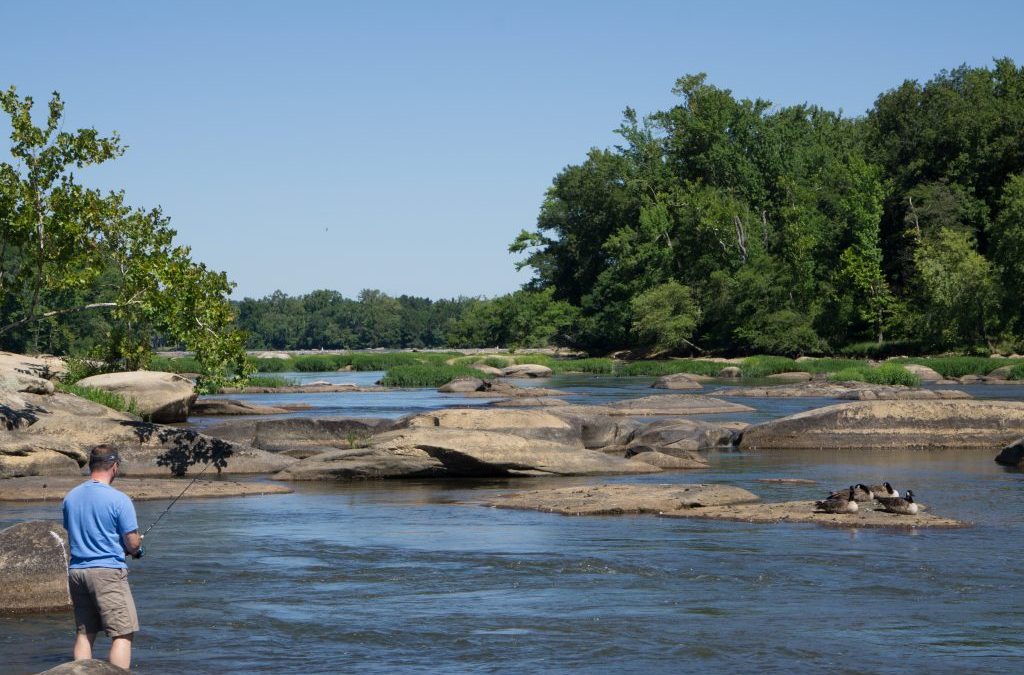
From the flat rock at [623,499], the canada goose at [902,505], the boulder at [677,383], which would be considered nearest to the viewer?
the canada goose at [902,505]

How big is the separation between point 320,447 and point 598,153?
90.5 meters

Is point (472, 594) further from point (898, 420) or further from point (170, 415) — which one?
point (170, 415)

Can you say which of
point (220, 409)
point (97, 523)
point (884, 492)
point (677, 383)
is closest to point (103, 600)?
point (97, 523)

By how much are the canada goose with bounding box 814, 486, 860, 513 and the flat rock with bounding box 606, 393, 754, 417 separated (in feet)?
68.8

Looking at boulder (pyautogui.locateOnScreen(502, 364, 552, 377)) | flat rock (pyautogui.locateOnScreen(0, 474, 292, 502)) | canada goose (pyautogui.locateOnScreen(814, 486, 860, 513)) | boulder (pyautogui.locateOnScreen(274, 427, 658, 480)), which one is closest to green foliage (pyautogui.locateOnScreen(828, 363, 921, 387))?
boulder (pyautogui.locateOnScreen(502, 364, 552, 377))

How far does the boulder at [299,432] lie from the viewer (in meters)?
27.0

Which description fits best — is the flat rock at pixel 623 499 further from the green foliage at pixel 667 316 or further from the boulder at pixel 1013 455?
the green foliage at pixel 667 316

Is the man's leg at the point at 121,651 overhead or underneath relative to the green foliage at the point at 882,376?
underneath

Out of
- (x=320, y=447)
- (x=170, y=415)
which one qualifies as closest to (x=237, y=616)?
(x=320, y=447)

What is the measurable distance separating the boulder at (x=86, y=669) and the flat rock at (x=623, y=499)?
32.7 ft

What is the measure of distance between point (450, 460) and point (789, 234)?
72.2m

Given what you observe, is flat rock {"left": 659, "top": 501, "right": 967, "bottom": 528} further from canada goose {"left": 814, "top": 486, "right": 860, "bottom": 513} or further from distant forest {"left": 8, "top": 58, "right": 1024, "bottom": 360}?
distant forest {"left": 8, "top": 58, "right": 1024, "bottom": 360}

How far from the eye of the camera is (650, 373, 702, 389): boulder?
60.1m

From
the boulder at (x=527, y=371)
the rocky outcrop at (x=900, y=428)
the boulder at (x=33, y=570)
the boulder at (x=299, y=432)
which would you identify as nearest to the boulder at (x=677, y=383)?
the boulder at (x=527, y=371)
